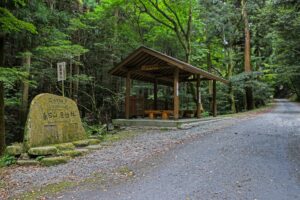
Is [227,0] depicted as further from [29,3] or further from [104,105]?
[29,3]

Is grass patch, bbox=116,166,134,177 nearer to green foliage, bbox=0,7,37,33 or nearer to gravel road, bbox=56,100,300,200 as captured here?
gravel road, bbox=56,100,300,200

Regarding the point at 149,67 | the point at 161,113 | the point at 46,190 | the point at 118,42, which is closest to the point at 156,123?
the point at 161,113

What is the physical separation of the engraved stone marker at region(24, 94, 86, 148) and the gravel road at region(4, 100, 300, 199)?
1065 mm

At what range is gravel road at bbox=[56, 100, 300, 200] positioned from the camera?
4.25 m

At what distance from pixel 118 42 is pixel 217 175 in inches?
556

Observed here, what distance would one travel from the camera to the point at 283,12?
16.8 m

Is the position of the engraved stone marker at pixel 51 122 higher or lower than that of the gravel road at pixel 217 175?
higher

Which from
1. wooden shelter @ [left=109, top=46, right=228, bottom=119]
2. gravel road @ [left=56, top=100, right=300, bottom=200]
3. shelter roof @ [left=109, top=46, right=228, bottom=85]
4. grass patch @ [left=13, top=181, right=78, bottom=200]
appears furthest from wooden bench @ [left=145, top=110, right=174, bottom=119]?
grass patch @ [left=13, top=181, right=78, bottom=200]

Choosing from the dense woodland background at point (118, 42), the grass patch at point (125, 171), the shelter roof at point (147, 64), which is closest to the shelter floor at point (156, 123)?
the shelter roof at point (147, 64)

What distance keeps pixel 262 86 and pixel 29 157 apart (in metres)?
20.4

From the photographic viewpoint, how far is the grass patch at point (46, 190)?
14.6 ft

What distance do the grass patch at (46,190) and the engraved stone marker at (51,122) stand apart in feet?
8.04

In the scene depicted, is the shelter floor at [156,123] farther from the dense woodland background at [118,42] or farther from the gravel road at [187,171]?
the dense woodland background at [118,42]

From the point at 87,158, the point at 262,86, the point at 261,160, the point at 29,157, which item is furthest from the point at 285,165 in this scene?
the point at 262,86
